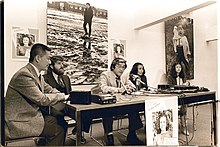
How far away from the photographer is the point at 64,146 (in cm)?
178

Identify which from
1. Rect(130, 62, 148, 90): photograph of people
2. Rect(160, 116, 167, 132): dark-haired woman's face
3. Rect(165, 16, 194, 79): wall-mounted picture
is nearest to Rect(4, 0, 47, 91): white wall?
Rect(130, 62, 148, 90): photograph of people

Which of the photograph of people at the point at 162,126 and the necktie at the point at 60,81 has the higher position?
the necktie at the point at 60,81

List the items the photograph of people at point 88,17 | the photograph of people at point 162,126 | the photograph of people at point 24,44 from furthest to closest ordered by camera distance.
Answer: the photograph of people at point 162,126
the photograph of people at point 88,17
the photograph of people at point 24,44

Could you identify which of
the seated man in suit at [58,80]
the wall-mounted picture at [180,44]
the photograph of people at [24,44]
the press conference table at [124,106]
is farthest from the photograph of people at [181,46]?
the photograph of people at [24,44]

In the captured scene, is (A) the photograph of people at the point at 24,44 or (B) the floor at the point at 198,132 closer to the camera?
(A) the photograph of people at the point at 24,44

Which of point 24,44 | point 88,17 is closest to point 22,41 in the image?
point 24,44

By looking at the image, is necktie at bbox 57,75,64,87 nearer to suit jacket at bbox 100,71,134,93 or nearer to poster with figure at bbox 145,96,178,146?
suit jacket at bbox 100,71,134,93

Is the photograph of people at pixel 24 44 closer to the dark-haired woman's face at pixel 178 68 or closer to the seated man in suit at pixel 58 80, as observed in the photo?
the seated man in suit at pixel 58 80

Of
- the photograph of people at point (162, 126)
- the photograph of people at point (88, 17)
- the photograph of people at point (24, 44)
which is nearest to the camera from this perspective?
the photograph of people at point (24, 44)

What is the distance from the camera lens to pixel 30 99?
5.56ft

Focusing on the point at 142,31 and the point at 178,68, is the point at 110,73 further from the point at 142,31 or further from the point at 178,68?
the point at 178,68

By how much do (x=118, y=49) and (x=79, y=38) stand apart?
33 centimetres

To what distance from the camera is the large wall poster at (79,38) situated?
1.73 meters

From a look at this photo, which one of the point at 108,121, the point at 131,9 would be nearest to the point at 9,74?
the point at 108,121
